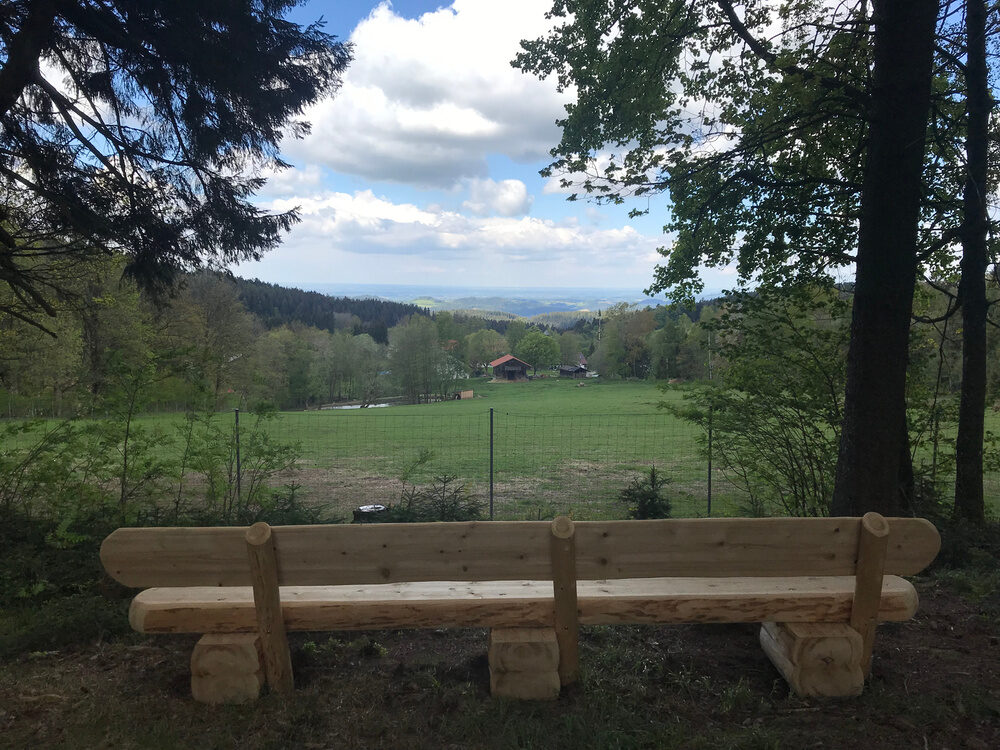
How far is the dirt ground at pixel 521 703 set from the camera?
2529 mm

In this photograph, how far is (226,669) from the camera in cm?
284

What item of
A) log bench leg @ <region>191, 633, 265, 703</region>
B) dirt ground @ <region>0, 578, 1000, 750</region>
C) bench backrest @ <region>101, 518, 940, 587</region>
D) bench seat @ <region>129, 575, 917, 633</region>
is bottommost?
dirt ground @ <region>0, 578, 1000, 750</region>

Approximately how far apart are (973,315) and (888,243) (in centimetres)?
296

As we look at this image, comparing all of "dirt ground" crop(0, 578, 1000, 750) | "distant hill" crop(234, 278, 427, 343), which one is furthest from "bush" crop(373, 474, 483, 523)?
"distant hill" crop(234, 278, 427, 343)

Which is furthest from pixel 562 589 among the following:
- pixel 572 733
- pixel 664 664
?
pixel 664 664

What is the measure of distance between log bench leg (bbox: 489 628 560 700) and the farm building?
87.0 m

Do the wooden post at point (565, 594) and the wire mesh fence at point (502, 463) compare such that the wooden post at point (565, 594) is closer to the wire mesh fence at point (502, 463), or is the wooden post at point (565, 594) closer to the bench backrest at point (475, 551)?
the bench backrest at point (475, 551)

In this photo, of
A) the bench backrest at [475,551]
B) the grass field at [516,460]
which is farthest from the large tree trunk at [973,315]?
the bench backrest at [475,551]

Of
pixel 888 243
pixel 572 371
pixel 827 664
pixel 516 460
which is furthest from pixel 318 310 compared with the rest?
pixel 827 664

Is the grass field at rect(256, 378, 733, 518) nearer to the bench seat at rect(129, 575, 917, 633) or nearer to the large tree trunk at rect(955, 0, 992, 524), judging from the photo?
the large tree trunk at rect(955, 0, 992, 524)

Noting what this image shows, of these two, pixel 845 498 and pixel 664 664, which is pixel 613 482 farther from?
pixel 664 664

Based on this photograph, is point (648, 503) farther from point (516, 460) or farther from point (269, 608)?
point (516, 460)

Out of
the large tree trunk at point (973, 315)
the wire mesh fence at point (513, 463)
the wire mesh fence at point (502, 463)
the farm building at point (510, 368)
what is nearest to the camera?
the large tree trunk at point (973, 315)

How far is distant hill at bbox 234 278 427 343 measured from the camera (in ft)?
233
